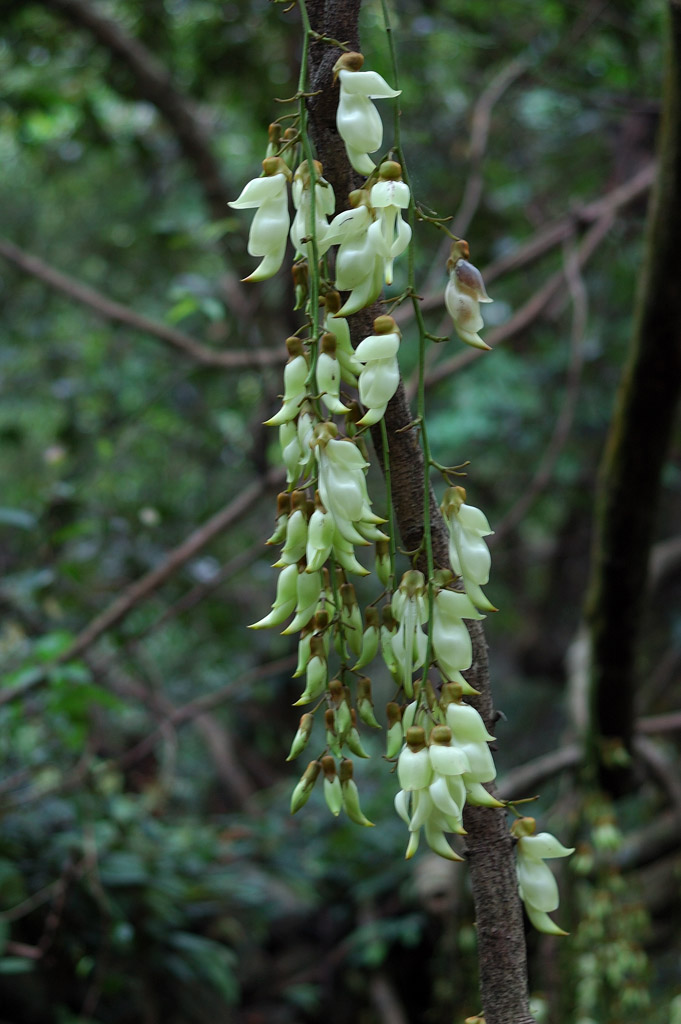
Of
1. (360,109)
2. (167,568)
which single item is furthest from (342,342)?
(167,568)

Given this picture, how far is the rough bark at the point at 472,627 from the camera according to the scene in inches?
20.8

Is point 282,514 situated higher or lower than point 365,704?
higher

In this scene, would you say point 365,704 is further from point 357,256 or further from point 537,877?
point 357,256

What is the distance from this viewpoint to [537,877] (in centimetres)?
55

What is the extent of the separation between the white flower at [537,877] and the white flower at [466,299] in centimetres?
31

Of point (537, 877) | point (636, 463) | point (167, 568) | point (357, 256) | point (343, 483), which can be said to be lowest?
point (167, 568)

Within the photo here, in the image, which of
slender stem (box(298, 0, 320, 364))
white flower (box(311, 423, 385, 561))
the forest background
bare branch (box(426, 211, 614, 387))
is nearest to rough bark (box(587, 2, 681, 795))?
the forest background

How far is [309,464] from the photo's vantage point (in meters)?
0.54

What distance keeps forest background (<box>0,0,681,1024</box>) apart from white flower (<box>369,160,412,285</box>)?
46.3 inches

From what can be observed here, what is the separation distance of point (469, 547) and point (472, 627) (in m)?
0.06

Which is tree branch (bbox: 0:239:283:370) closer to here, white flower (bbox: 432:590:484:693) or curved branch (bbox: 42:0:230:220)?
curved branch (bbox: 42:0:230:220)

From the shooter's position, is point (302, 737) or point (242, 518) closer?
point (302, 737)

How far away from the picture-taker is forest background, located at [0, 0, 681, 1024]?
2.04m

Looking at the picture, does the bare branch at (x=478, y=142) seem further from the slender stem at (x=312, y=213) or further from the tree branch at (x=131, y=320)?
the slender stem at (x=312, y=213)
